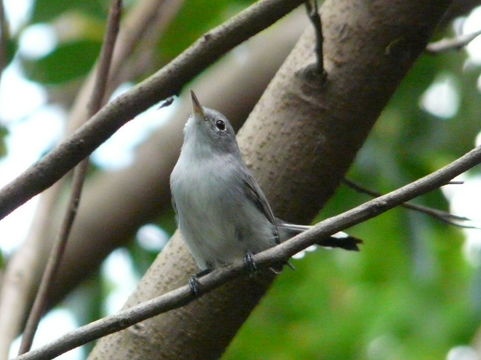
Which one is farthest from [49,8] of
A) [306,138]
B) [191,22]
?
[306,138]

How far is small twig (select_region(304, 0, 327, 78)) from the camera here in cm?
273

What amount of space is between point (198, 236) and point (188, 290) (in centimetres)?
87

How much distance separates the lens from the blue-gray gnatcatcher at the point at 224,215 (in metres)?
→ 3.33

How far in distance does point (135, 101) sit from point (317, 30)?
715mm

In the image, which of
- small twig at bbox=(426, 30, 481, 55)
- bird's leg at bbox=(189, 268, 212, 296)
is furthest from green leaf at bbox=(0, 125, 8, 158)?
small twig at bbox=(426, 30, 481, 55)

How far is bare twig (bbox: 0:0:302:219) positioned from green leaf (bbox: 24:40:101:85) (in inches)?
101

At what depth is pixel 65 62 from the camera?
4.89 metres

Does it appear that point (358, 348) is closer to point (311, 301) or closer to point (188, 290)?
point (311, 301)

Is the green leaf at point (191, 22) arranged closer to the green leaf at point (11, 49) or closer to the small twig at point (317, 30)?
the green leaf at point (11, 49)

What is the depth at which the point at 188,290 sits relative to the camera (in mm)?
2434

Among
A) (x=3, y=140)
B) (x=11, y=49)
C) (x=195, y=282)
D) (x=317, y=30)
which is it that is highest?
(x=3, y=140)

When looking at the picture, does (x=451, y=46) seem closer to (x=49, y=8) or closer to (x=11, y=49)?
(x=11, y=49)

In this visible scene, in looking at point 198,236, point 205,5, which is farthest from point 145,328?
point 205,5

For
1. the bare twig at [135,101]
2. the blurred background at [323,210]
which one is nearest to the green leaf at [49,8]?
the blurred background at [323,210]
